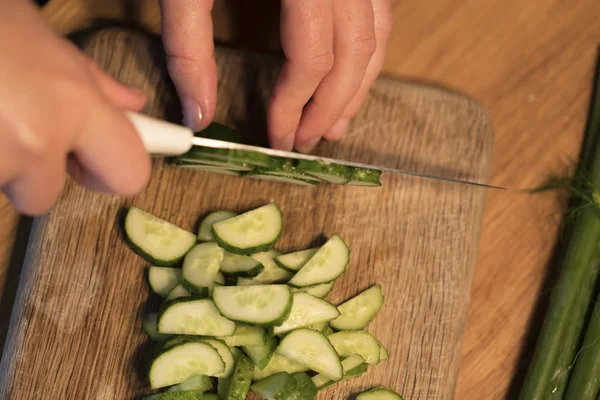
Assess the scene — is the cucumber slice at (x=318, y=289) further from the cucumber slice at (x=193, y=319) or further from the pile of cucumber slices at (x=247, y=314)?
the cucumber slice at (x=193, y=319)

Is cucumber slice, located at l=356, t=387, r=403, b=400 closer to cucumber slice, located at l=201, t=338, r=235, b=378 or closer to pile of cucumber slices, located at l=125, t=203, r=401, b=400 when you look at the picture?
pile of cucumber slices, located at l=125, t=203, r=401, b=400

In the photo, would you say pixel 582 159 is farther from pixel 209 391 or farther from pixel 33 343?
pixel 33 343

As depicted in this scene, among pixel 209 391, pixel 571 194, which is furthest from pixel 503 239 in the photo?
pixel 209 391

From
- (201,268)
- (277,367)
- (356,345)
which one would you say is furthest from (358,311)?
(201,268)

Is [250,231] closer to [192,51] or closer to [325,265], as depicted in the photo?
[325,265]

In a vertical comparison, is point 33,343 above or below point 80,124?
below
